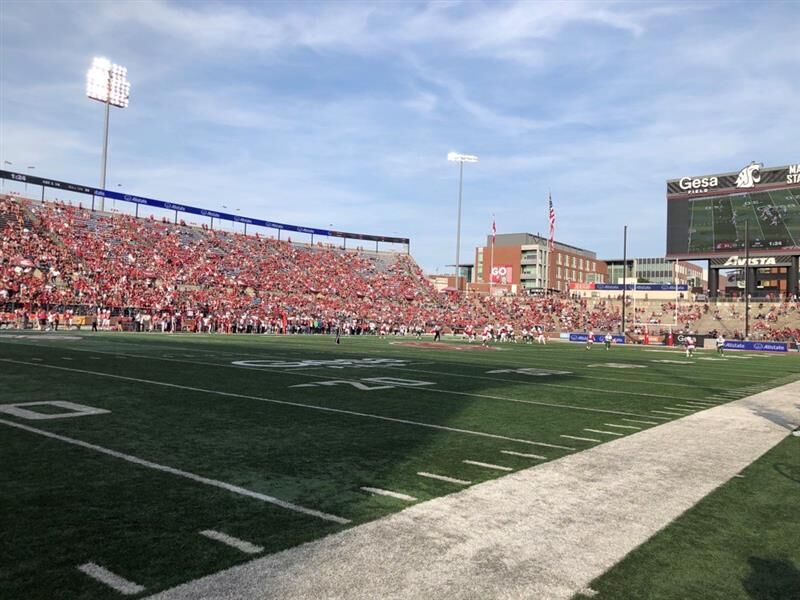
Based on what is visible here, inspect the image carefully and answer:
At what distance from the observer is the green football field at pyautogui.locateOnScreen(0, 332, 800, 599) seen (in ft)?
13.2

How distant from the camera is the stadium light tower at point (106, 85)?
5503 cm

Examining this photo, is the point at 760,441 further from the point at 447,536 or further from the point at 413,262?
the point at 413,262

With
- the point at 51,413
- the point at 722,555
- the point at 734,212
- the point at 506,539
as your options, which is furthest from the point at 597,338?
the point at 506,539

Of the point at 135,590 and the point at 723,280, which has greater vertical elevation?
the point at 723,280

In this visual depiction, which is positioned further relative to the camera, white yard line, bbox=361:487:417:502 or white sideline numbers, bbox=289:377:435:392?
white sideline numbers, bbox=289:377:435:392

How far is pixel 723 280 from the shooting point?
464ft

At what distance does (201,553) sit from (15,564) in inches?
42.3

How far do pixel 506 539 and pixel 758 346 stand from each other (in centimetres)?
4717

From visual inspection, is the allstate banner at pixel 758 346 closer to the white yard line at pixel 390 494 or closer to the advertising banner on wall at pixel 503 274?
the white yard line at pixel 390 494

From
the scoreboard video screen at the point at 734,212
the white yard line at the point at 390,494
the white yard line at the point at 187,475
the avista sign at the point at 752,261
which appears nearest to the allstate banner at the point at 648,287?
the avista sign at the point at 752,261

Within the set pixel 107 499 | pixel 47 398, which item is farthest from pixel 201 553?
pixel 47 398

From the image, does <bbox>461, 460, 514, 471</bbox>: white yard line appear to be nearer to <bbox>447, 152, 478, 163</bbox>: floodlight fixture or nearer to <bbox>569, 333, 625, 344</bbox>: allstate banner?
<bbox>569, 333, 625, 344</bbox>: allstate banner

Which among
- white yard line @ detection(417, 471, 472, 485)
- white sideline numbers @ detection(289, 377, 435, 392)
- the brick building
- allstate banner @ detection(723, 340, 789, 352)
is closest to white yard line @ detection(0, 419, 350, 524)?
white yard line @ detection(417, 471, 472, 485)

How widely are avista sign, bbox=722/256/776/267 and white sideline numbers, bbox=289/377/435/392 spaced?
46.1 meters
